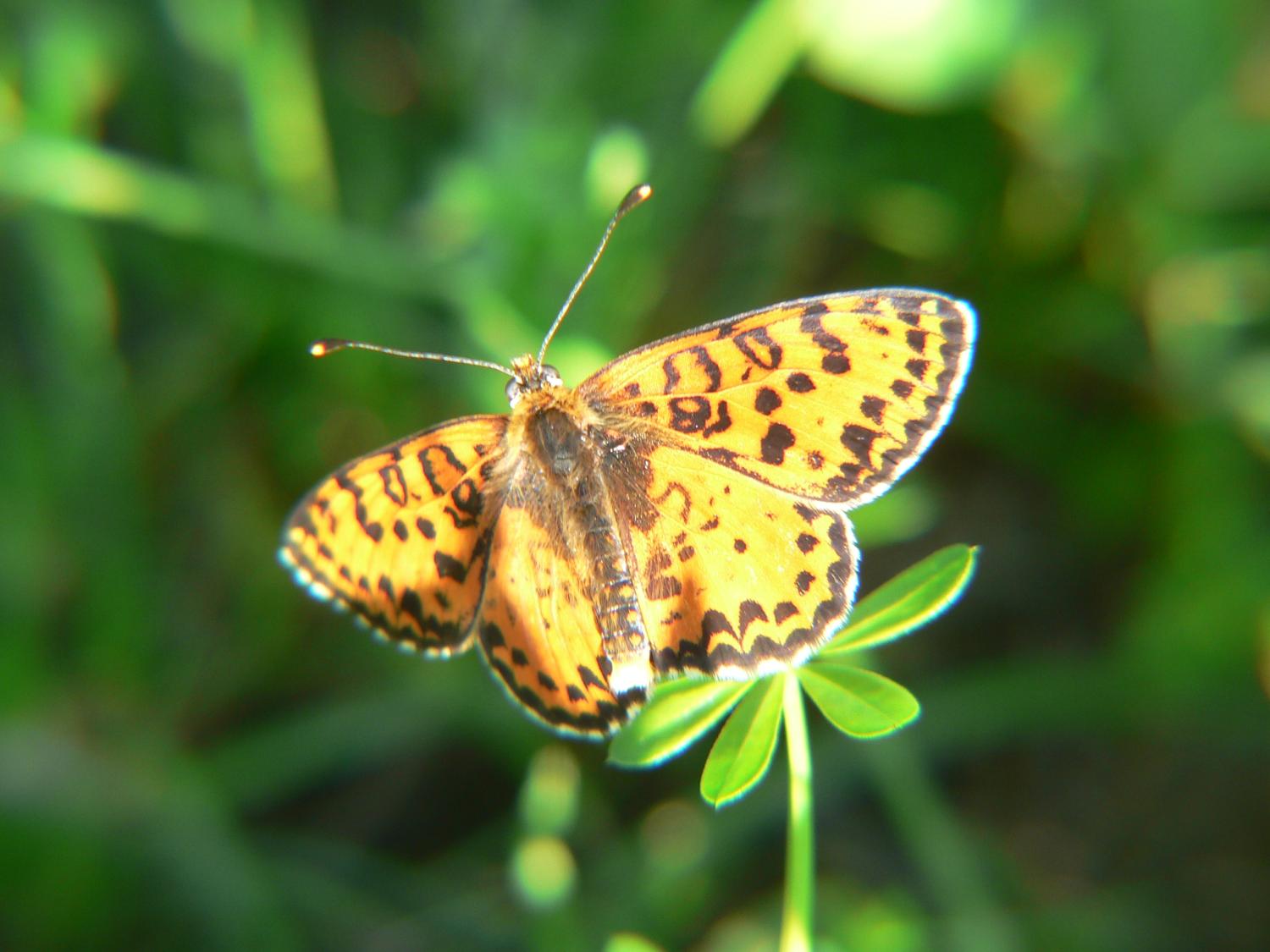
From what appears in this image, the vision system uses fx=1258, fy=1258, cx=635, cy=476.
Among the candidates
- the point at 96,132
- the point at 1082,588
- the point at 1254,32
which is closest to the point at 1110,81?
Result: the point at 1254,32

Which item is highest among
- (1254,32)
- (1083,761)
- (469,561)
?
(1254,32)

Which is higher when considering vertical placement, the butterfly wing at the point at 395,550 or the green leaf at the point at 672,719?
the butterfly wing at the point at 395,550

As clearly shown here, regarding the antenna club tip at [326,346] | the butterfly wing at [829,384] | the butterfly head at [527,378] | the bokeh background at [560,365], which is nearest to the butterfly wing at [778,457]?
the butterfly wing at [829,384]

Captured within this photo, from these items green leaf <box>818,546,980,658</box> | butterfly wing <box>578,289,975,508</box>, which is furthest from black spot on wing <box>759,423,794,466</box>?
green leaf <box>818,546,980,658</box>

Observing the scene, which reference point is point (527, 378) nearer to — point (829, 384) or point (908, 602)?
point (829, 384)

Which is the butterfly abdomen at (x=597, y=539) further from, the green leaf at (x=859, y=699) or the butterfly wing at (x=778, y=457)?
the green leaf at (x=859, y=699)

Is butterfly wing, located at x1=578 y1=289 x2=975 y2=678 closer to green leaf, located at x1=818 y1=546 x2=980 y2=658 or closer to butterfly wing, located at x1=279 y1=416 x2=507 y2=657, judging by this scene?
green leaf, located at x1=818 y1=546 x2=980 y2=658

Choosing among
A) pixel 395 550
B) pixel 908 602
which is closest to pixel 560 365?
pixel 395 550

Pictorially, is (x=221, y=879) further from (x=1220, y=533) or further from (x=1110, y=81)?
(x=1110, y=81)
